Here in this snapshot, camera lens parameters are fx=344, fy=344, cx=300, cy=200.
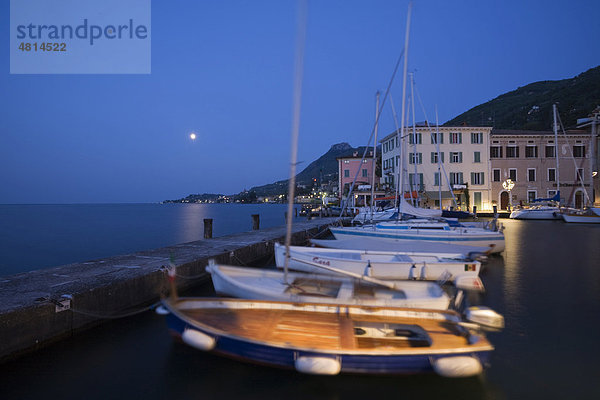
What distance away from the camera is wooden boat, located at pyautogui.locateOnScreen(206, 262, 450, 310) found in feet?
24.3

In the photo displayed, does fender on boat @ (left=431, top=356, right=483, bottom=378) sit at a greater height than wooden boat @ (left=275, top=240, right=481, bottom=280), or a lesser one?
lesser

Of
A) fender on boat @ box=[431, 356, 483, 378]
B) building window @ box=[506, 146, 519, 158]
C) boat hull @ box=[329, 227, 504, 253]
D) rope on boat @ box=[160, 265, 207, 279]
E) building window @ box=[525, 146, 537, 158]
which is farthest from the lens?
building window @ box=[506, 146, 519, 158]

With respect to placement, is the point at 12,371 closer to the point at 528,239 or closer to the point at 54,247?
the point at 528,239

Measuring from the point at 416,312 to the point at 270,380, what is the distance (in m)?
3.01

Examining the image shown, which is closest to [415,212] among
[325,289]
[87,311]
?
[325,289]

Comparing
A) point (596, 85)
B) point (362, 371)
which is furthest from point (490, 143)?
point (596, 85)

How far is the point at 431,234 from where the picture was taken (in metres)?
17.1

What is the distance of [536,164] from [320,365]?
172 feet

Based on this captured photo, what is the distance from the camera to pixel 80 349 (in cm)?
720

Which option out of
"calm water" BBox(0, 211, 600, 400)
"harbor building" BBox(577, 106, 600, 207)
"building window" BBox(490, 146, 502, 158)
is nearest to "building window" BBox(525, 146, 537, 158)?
"building window" BBox(490, 146, 502, 158)

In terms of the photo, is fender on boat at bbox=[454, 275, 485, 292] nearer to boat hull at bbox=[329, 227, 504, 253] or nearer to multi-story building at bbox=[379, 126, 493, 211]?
boat hull at bbox=[329, 227, 504, 253]

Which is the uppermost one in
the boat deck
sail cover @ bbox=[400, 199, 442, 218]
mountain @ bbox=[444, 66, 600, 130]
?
mountain @ bbox=[444, 66, 600, 130]

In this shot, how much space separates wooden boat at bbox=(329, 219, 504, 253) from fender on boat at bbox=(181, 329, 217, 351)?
503 inches

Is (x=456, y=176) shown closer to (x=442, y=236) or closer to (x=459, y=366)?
(x=442, y=236)
